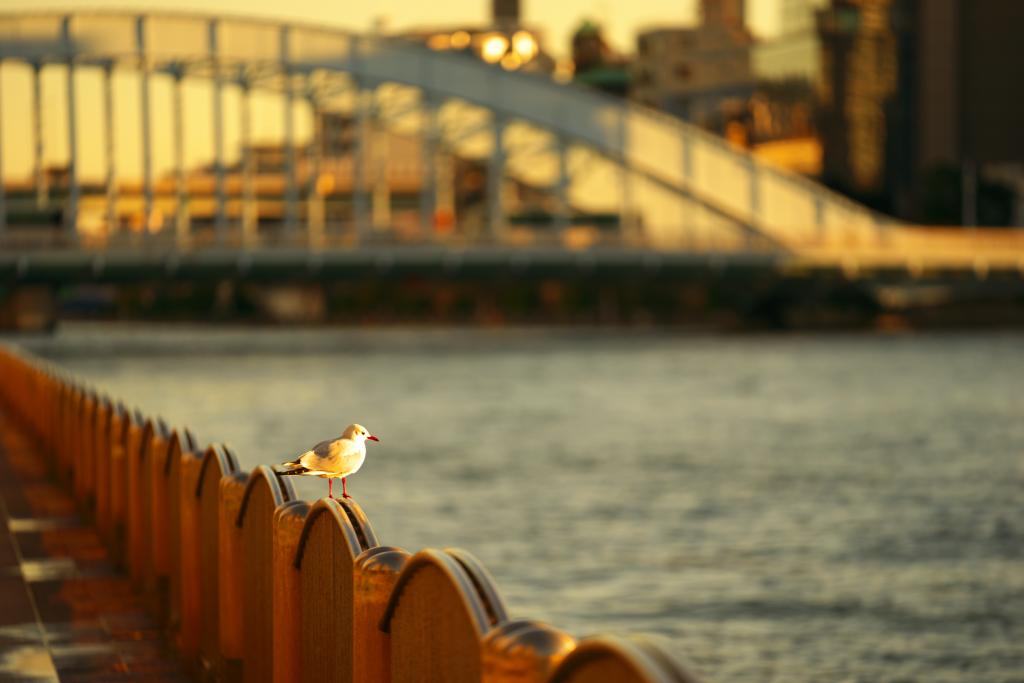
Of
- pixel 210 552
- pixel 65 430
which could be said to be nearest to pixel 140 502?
pixel 210 552

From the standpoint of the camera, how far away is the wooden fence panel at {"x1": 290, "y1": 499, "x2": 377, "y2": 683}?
704cm

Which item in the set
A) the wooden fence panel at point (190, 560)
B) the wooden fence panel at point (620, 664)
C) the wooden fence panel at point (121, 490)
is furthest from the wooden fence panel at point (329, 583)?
the wooden fence panel at point (121, 490)

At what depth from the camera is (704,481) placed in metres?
39.1

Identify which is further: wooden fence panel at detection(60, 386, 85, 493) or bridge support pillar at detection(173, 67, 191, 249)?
bridge support pillar at detection(173, 67, 191, 249)

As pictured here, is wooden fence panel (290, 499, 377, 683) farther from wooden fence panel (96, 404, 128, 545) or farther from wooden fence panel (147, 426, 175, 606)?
wooden fence panel (96, 404, 128, 545)

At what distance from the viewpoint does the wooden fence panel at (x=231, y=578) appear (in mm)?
9195

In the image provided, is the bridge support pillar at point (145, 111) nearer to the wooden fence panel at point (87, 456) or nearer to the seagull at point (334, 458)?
the wooden fence panel at point (87, 456)

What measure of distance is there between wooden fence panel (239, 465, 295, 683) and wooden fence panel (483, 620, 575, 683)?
10.6 feet

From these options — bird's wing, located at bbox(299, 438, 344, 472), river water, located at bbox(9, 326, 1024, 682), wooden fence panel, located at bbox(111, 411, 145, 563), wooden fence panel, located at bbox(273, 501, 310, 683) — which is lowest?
river water, located at bbox(9, 326, 1024, 682)

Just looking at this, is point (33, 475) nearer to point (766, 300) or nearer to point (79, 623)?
point (79, 623)

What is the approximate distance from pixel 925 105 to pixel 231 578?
179 m

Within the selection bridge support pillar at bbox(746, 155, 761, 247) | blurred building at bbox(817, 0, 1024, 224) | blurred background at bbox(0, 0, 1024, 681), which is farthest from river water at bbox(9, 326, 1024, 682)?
blurred building at bbox(817, 0, 1024, 224)

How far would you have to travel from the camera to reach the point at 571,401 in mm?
66250

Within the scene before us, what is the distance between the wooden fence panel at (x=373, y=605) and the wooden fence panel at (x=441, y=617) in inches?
2.1
